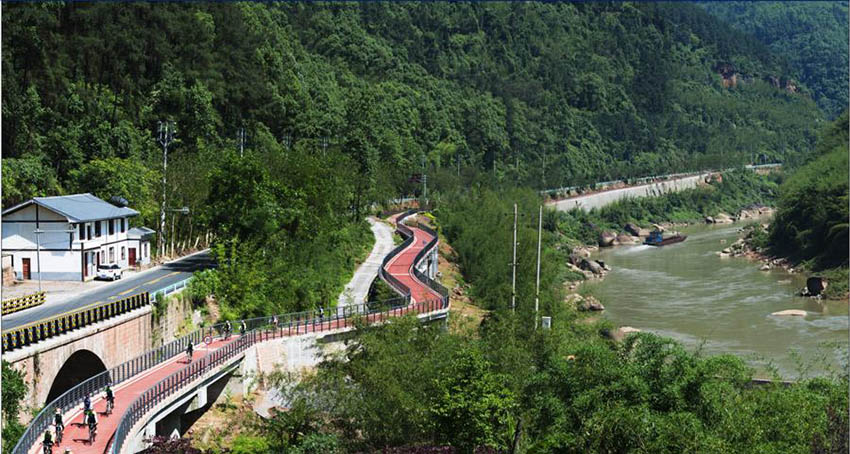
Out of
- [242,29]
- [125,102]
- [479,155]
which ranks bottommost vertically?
[479,155]

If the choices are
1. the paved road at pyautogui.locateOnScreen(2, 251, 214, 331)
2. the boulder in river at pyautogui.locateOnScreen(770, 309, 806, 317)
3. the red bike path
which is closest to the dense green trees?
the boulder in river at pyautogui.locateOnScreen(770, 309, 806, 317)

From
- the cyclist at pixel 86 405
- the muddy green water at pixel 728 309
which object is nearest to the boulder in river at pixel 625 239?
the muddy green water at pixel 728 309

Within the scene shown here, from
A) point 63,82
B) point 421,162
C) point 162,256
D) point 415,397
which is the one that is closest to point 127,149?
point 63,82

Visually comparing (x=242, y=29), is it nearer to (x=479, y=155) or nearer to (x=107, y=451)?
(x=479, y=155)

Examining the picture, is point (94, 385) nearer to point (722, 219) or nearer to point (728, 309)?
point (728, 309)

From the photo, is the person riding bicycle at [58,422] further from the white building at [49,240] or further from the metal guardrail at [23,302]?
the white building at [49,240]

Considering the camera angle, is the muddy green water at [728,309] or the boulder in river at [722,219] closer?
the muddy green water at [728,309]
